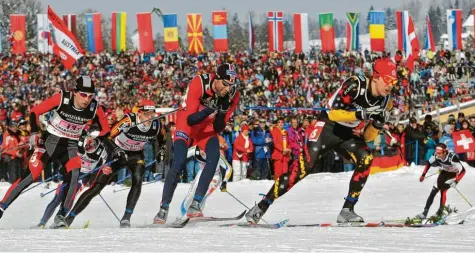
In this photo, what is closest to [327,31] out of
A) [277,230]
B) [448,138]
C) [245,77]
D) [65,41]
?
[245,77]

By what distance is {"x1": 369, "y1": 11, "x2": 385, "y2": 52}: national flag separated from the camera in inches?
1576

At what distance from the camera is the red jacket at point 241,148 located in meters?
18.9

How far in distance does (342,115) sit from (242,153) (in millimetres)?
10611

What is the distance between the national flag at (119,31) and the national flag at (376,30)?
11.5 meters

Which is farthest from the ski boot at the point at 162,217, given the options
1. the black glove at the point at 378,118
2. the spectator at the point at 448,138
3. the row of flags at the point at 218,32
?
the row of flags at the point at 218,32

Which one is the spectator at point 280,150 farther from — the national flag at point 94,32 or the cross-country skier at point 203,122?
the national flag at point 94,32

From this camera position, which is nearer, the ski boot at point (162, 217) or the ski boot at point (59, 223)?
the ski boot at point (162, 217)

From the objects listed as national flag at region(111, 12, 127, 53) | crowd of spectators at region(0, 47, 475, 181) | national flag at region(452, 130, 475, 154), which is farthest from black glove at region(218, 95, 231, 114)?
national flag at region(111, 12, 127, 53)

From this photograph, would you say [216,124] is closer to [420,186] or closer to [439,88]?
[420,186]

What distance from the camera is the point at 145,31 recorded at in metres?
40.2

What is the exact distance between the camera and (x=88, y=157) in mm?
11430

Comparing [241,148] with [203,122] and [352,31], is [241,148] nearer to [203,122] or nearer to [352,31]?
[203,122]

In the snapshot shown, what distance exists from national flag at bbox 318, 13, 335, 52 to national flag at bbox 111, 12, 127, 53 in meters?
9.23

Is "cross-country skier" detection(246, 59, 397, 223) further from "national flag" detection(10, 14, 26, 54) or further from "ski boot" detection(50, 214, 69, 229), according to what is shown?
"national flag" detection(10, 14, 26, 54)
